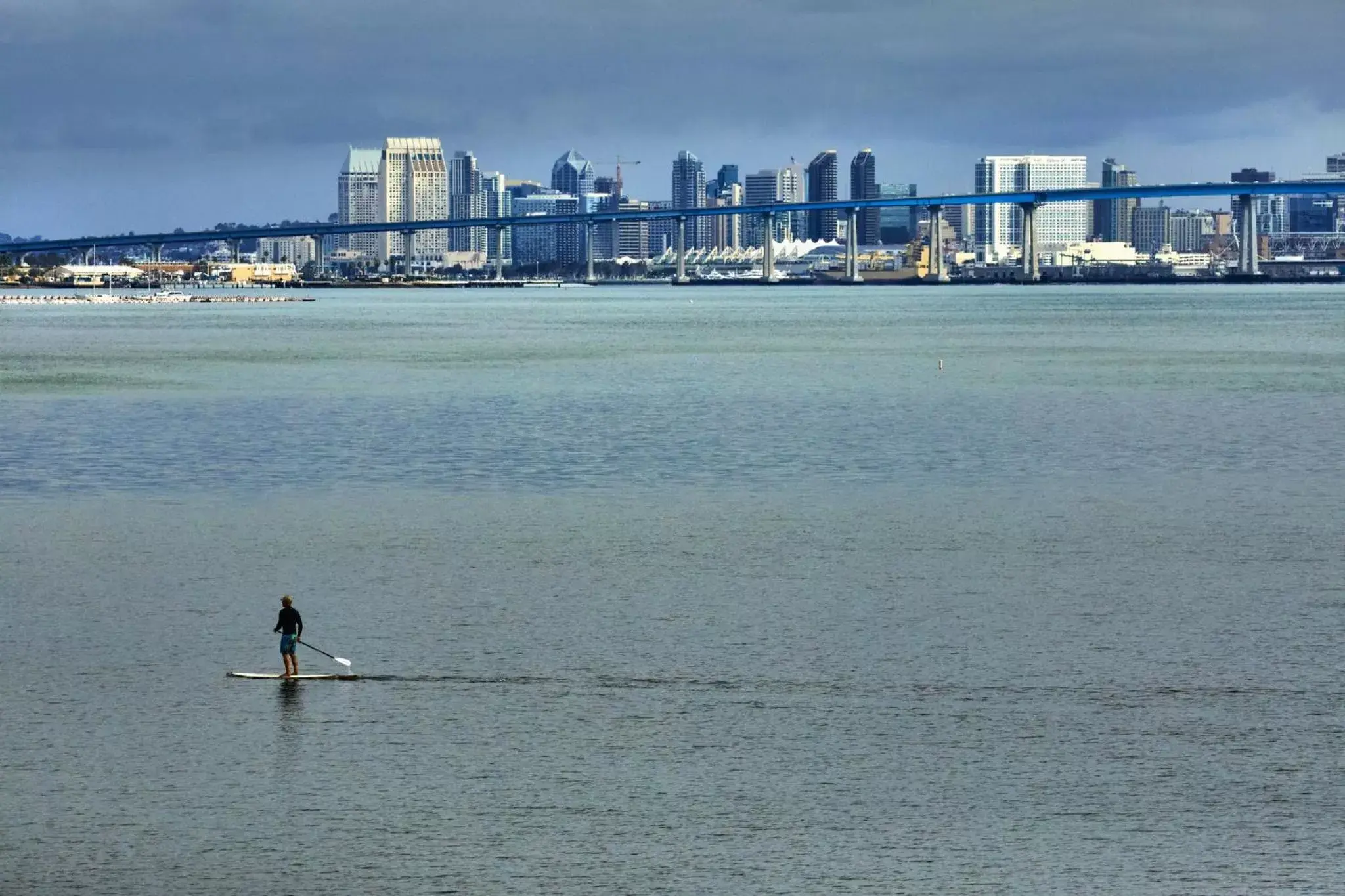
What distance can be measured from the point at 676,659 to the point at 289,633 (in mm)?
5076

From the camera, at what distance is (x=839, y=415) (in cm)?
6712

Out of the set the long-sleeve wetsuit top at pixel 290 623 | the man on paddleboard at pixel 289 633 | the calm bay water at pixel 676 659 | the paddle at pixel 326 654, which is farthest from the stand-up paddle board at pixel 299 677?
the long-sleeve wetsuit top at pixel 290 623

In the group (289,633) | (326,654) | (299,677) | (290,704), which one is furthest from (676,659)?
(290,704)

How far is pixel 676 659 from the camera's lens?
27750 millimetres

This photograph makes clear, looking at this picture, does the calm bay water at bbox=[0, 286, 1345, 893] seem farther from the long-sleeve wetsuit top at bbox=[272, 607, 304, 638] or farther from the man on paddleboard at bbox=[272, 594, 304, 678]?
the long-sleeve wetsuit top at bbox=[272, 607, 304, 638]

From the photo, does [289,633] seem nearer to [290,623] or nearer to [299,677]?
[290,623]

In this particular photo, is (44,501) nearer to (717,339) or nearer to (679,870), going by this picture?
(679,870)

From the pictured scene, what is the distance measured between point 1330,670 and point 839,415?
133 ft

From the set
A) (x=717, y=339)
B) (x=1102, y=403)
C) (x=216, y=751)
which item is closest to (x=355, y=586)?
(x=216, y=751)

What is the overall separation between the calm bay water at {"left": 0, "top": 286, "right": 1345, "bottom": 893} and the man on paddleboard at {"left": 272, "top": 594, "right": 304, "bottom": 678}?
1.95 feet

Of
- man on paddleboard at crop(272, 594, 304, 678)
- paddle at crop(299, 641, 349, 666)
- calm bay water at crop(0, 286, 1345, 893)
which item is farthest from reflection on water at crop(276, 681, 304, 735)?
paddle at crop(299, 641, 349, 666)

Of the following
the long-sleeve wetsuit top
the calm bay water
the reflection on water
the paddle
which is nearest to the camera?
the calm bay water

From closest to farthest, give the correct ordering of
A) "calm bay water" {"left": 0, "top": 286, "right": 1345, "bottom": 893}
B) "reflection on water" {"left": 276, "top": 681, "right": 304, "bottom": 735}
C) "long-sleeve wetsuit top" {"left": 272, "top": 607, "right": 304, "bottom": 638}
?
1. "calm bay water" {"left": 0, "top": 286, "right": 1345, "bottom": 893}
2. "reflection on water" {"left": 276, "top": 681, "right": 304, "bottom": 735}
3. "long-sleeve wetsuit top" {"left": 272, "top": 607, "right": 304, "bottom": 638}

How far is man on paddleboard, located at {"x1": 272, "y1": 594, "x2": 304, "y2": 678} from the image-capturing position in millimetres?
26547
